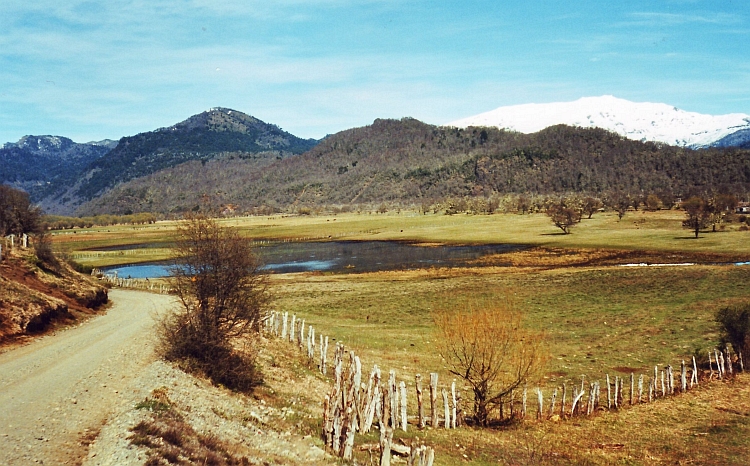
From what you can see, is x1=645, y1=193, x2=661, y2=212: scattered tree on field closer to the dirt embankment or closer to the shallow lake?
the shallow lake

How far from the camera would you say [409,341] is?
114ft

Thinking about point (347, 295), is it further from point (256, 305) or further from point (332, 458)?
point (332, 458)

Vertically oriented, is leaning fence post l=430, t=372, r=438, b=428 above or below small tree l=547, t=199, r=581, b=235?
below

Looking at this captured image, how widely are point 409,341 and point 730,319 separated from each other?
18.7 meters

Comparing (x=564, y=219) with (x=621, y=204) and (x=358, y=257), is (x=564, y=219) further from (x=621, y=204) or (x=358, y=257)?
(x=358, y=257)

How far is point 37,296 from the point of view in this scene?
1148 inches

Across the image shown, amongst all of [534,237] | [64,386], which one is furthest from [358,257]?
[64,386]

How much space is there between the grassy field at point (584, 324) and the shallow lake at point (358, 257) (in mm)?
7504

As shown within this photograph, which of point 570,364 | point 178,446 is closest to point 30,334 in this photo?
point 178,446

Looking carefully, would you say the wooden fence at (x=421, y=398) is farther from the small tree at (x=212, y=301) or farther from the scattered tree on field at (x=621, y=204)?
the scattered tree on field at (x=621, y=204)

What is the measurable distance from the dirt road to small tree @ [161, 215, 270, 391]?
1.86m

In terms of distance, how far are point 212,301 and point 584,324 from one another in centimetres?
2711

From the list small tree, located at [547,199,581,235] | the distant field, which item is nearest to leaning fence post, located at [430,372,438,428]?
the distant field

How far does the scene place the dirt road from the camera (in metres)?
12.8
